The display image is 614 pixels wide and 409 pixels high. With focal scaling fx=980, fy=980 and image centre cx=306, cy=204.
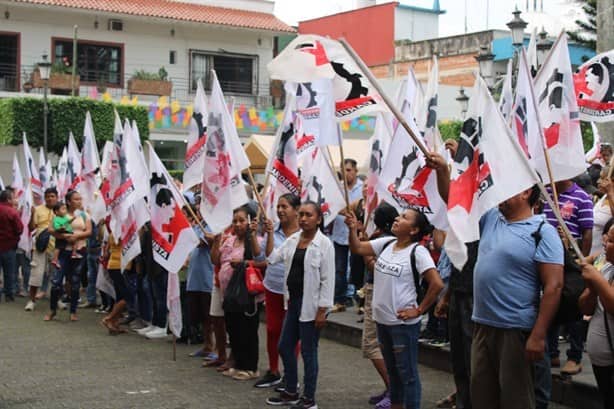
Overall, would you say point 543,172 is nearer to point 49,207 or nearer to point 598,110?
point 598,110

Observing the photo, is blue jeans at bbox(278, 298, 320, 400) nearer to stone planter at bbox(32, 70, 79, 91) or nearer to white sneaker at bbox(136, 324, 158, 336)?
white sneaker at bbox(136, 324, 158, 336)

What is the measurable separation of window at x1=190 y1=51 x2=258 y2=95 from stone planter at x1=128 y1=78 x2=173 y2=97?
3136mm

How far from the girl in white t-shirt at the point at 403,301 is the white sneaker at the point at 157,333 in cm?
543

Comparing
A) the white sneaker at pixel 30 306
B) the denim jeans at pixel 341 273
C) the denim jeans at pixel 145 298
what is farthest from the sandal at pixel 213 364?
the white sneaker at pixel 30 306

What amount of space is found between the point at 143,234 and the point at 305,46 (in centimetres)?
469

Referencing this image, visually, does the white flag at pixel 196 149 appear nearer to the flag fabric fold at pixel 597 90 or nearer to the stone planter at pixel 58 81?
the flag fabric fold at pixel 597 90

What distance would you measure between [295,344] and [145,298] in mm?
4915

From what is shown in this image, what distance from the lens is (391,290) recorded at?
7164mm

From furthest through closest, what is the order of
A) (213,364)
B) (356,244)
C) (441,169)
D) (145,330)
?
(145,330), (213,364), (356,244), (441,169)

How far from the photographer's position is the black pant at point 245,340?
955cm

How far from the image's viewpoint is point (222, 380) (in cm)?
943

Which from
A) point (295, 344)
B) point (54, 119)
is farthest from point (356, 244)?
point (54, 119)

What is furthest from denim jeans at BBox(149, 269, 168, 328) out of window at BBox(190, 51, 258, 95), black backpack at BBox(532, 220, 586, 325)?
window at BBox(190, 51, 258, 95)

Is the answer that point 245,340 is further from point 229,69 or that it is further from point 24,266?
point 229,69
